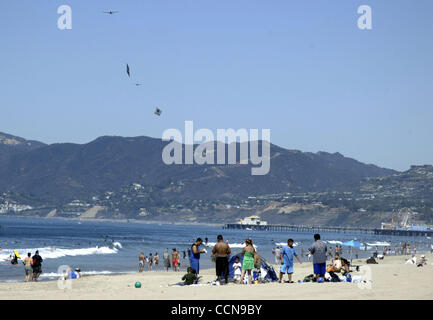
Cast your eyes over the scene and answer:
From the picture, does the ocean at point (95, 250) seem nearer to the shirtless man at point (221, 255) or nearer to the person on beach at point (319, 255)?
the shirtless man at point (221, 255)

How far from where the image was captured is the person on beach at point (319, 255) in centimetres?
1941

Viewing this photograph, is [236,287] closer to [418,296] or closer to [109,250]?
[418,296]

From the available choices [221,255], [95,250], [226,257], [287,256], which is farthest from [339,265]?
[95,250]

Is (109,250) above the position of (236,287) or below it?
below

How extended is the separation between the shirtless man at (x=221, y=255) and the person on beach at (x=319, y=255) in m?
2.33

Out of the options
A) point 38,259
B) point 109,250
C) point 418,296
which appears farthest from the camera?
point 109,250

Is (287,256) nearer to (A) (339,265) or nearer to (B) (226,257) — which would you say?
(B) (226,257)

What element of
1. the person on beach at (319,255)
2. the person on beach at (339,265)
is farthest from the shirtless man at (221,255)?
the person on beach at (339,265)

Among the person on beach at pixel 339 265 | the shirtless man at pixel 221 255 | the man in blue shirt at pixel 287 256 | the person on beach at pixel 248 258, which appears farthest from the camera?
the person on beach at pixel 339 265

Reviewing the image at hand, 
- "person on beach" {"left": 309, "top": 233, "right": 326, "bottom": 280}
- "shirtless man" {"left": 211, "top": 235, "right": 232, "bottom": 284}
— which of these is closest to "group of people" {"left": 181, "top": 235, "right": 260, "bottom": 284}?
"shirtless man" {"left": 211, "top": 235, "right": 232, "bottom": 284}

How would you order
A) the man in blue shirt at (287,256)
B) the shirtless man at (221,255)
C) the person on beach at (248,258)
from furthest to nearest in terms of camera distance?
1. the man in blue shirt at (287,256)
2. the person on beach at (248,258)
3. the shirtless man at (221,255)

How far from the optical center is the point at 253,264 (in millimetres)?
19859
